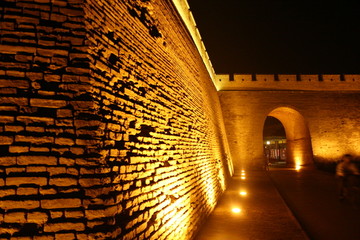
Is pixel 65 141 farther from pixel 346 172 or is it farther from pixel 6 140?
pixel 346 172

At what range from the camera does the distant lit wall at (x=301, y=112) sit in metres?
16.2

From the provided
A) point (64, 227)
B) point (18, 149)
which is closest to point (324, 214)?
point (64, 227)

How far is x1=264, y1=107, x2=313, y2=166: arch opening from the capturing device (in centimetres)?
1703

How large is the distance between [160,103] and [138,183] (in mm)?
1396

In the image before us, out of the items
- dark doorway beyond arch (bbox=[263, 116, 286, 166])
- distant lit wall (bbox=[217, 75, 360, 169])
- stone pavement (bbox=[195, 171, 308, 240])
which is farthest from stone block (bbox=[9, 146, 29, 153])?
dark doorway beyond arch (bbox=[263, 116, 286, 166])

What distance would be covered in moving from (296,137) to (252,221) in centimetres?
1555

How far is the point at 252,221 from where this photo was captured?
5074mm

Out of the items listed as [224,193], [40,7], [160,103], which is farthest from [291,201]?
[40,7]

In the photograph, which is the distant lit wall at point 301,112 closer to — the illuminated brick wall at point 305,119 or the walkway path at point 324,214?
the illuminated brick wall at point 305,119

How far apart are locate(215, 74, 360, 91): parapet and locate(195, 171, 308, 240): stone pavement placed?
11097 mm

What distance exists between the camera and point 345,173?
4.98 meters

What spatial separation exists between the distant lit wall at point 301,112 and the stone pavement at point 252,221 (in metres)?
9.18

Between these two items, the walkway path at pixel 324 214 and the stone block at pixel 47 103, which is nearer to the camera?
the stone block at pixel 47 103

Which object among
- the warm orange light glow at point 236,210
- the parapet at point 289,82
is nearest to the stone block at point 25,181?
the warm orange light glow at point 236,210
